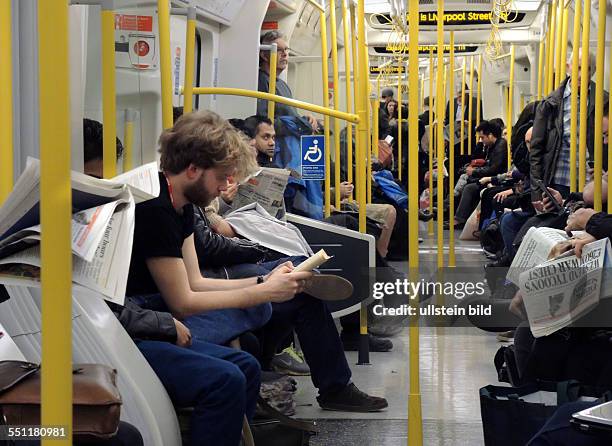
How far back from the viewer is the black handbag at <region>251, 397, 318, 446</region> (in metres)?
3.63

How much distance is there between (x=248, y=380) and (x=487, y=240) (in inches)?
293

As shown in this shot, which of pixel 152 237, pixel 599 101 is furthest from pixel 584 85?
pixel 152 237

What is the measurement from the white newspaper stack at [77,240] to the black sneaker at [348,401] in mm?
2463

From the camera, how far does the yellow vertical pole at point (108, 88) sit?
10.9 feet

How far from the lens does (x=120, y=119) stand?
498 cm

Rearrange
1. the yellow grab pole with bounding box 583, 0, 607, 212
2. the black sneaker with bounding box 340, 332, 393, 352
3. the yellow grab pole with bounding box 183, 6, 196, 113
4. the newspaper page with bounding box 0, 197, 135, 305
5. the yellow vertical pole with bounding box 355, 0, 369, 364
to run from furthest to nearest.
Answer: the black sneaker with bounding box 340, 332, 393, 352, the yellow vertical pole with bounding box 355, 0, 369, 364, the yellow grab pole with bounding box 583, 0, 607, 212, the yellow grab pole with bounding box 183, 6, 196, 113, the newspaper page with bounding box 0, 197, 135, 305

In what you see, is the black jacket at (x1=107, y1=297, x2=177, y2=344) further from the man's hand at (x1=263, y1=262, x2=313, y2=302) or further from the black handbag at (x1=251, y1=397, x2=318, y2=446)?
the black handbag at (x1=251, y1=397, x2=318, y2=446)

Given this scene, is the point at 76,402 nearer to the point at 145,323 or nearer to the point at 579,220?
the point at 145,323

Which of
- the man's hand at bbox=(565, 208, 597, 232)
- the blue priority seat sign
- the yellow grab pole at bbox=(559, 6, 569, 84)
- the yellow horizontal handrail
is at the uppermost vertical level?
the yellow grab pole at bbox=(559, 6, 569, 84)

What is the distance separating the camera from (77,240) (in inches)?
77.4

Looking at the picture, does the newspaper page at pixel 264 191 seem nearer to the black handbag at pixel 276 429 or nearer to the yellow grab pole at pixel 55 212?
the black handbag at pixel 276 429

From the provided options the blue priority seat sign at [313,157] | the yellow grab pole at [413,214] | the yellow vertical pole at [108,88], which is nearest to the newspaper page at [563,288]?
the yellow grab pole at [413,214]

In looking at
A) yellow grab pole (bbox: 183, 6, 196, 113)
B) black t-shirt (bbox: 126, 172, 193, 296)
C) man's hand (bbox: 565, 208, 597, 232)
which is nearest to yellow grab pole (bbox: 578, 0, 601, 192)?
man's hand (bbox: 565, 208, 597, 232)

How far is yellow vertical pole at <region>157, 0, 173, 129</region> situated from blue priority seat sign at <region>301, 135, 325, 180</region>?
8.38 ft
